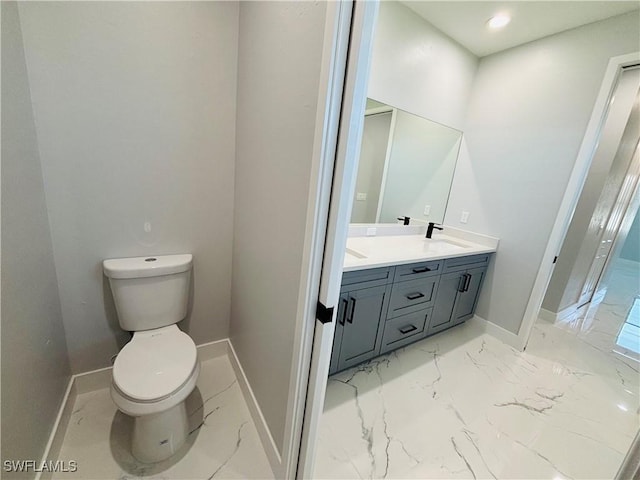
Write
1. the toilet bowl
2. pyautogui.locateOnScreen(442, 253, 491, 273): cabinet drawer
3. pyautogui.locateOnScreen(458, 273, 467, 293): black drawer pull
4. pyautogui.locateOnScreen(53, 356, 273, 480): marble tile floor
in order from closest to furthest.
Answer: the toilet bowl < pyautogui.locateOnScreen(53, 356, 273, 480): marble tile floor < pyautogui.locateOnScreen(442, 253, 491, 273): cabinet drawer < pyautogui.locateOnScreen(458, 273, 467, 293): black drawer pull

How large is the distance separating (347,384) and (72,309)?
162 cm

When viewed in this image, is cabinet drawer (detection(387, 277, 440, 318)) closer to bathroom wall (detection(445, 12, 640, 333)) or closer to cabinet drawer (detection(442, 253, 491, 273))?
cabinet drawer (detection(442, 253, 491, 273))

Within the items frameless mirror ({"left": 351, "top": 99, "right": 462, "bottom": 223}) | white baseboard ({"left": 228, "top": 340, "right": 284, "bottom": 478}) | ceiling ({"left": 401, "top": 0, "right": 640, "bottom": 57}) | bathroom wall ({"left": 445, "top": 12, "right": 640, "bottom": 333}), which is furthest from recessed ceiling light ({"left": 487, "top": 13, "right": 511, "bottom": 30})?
white baseboard ({"left": 228, "top": 340, "right": 284, "bottom": 478})

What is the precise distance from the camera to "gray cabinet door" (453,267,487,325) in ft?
→ 6.93

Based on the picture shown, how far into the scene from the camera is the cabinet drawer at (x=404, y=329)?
1.68 meters

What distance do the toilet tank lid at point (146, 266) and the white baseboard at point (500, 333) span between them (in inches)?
102

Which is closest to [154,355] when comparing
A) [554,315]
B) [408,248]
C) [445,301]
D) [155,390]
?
[155,390]

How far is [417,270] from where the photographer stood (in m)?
1.66

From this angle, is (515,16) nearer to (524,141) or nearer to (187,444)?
(524,141)

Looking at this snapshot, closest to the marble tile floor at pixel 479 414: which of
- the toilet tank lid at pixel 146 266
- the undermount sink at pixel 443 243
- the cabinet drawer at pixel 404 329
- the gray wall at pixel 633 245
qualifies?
the cabinet drawer at pixel 404 329

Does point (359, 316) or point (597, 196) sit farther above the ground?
point (597, 196)

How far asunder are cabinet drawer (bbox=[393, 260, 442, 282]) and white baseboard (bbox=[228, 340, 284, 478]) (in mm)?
1038

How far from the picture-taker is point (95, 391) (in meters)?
1.42

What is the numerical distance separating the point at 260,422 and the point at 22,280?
1.14 meters
